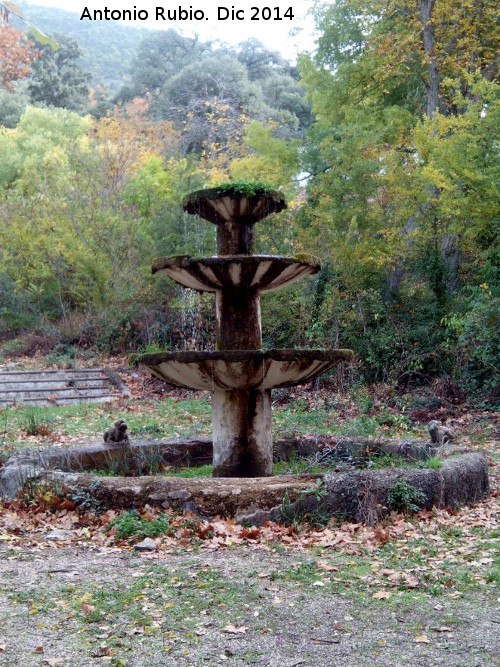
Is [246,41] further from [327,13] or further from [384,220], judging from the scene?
[384,220]

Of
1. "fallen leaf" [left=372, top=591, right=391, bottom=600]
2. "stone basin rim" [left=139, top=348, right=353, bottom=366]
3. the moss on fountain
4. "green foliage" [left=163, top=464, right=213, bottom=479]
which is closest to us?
"fallen leaf" [left=372, top=591, right=391, bottom=600]

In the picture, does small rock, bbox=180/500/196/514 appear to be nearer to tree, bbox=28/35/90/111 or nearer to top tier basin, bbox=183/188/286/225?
top tier basin, bbox=183/188/286/225

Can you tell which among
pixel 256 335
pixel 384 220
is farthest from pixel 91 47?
pixel 256 335

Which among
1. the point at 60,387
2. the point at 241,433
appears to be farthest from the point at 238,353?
the point at 60,387

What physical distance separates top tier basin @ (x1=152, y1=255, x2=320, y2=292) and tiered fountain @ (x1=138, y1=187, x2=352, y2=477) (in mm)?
10

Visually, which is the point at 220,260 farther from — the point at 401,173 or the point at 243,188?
the point at 401,173

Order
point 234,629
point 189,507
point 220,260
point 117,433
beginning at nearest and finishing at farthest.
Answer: point 234,629
point 189,507
point 220,260
point 117,433

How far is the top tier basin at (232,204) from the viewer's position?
7949mm

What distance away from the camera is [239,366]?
7.30 meters

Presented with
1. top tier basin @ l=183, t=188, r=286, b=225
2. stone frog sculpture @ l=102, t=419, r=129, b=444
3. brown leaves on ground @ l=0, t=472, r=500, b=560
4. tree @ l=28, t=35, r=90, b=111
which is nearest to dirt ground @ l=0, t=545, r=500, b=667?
brown leaves on ground @ l=0, t=472, r=500, b=560

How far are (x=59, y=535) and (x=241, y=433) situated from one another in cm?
226

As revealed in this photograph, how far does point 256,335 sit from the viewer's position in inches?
314

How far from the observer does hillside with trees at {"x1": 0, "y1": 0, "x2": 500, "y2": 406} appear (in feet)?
49.4

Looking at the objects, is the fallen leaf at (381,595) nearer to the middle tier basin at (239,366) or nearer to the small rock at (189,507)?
the small rock at (189,507)
